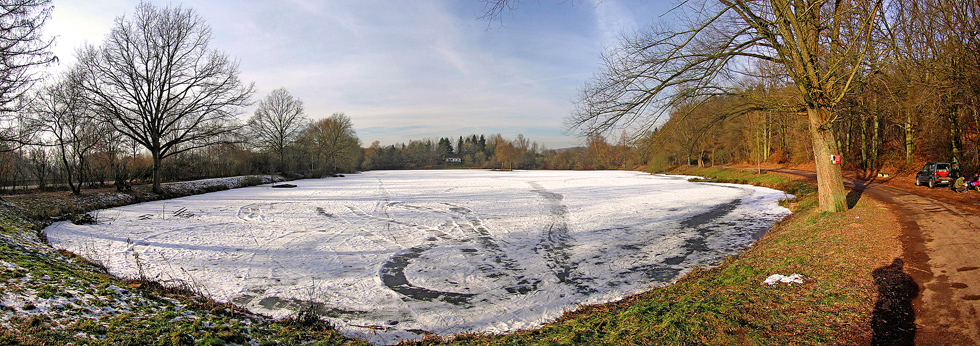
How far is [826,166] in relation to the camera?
30.9ft

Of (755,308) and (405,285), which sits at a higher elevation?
(755,308)

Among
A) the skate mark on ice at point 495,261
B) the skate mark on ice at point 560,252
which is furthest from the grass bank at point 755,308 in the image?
the skate mark on ice at point 495,261

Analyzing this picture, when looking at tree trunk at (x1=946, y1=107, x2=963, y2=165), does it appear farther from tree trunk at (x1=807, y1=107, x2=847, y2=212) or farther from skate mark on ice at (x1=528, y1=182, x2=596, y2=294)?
skate mark on ice at (x1=528, y1=182, x2=596, y2=294)

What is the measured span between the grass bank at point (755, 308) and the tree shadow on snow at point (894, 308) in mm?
79

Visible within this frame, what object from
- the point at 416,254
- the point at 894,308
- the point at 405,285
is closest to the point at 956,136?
the point at 894,308

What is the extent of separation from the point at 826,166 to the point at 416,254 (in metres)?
10.5

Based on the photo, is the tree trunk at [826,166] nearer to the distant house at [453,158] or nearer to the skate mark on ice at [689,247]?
the skate mark on ice at [689,247]

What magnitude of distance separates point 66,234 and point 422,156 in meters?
91.4

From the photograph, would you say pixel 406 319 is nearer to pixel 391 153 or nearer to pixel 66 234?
pixel 66 234

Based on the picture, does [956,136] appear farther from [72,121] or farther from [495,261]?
[72,121]

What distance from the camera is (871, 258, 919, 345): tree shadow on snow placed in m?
3.30

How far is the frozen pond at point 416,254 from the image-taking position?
5793 millimetres

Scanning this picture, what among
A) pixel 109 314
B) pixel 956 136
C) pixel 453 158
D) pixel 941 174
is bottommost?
pixel 109 314

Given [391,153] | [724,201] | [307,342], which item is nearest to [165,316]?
[307,342]
